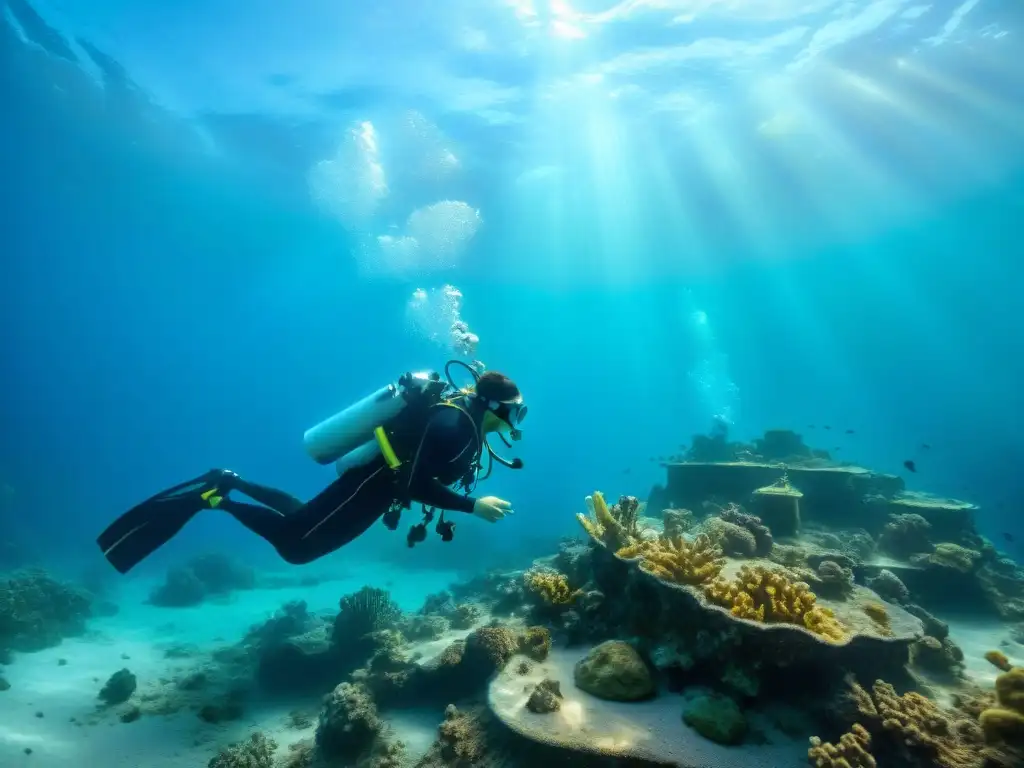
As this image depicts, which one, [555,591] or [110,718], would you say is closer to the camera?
[555,591]

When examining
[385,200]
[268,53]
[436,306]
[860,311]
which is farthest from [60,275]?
[860,311]

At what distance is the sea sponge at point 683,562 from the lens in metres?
5.90

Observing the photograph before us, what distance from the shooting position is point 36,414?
122 m

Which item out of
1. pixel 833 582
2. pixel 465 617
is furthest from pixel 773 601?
pixel 465 617

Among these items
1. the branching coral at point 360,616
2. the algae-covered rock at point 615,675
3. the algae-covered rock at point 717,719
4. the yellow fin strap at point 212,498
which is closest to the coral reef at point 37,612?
the branching coral at point 360,616

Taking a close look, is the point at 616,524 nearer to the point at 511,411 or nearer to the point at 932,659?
the point at 511,411

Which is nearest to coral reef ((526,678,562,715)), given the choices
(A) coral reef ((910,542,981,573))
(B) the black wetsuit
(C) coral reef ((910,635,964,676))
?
(B) the black wetsuit

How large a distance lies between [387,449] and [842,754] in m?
5.13

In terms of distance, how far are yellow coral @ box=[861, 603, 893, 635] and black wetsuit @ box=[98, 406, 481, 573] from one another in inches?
→ 207

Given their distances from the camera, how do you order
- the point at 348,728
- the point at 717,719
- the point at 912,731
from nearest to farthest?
the point at 912,731 → the point at 717,719 → the point at 348,728

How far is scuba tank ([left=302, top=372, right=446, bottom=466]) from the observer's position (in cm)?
578

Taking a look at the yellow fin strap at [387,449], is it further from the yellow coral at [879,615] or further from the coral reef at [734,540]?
the yellow coral at [879,615]

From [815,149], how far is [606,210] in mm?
14364

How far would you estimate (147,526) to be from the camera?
6445mm
